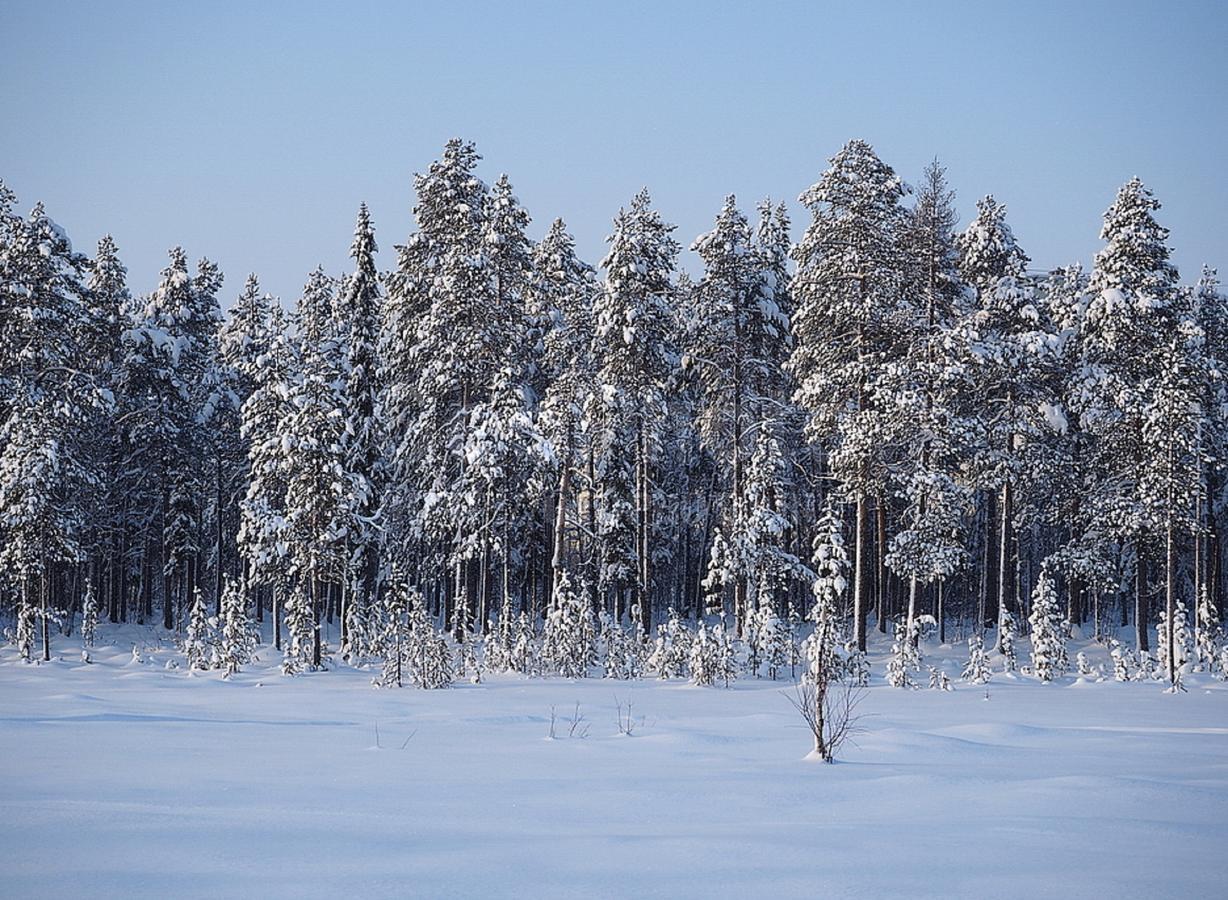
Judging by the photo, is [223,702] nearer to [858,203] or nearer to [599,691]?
[599,691]

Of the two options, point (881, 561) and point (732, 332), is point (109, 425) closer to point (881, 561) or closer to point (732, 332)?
point (732, 332)

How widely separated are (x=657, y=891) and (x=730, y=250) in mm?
28957

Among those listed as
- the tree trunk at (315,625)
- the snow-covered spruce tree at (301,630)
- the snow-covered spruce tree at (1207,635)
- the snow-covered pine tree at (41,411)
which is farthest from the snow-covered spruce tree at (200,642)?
the snow-covered spruce tree at (1207,635)

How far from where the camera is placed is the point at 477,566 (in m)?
42.3

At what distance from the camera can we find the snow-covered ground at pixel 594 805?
5066 millimetres

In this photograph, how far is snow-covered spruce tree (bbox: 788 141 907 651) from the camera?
27.4 metres

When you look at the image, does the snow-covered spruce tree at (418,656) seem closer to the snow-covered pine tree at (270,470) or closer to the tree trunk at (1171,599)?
the snow-covered pine tree at (270,470)

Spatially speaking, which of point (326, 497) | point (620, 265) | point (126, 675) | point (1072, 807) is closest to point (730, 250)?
point (620, 265)

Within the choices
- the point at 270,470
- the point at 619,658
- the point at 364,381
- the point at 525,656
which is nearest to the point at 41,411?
the point at 270,470

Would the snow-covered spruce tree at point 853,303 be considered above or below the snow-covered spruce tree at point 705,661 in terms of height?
above

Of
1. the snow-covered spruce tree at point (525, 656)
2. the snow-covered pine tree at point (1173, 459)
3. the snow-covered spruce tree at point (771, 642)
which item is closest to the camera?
the snow-covered spruce tree at point (525, 656)

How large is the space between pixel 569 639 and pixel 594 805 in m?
13.9

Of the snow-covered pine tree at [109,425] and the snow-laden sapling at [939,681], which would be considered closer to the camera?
the snow-laden sapling at [939,681]

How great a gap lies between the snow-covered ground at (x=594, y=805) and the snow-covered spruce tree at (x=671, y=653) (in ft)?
23.5
